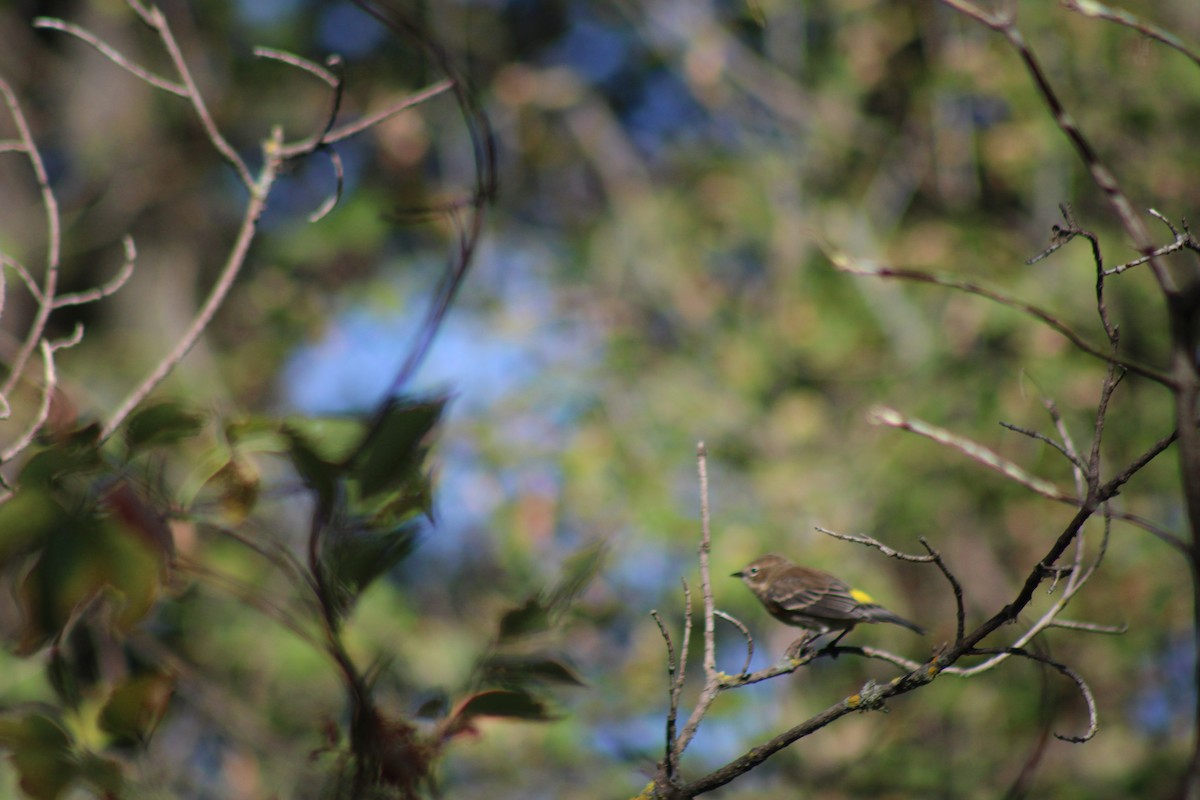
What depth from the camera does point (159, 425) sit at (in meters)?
1.22

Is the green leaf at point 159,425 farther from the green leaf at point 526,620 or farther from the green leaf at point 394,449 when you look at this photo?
the green leaf at point 526,620

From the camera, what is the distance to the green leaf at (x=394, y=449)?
1.15 metres

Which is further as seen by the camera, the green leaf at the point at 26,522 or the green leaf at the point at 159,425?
the green leaf at the point at 159,425

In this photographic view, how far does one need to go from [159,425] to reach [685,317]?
6260 millimetres

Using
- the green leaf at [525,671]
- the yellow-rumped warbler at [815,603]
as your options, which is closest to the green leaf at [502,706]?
the green leaf at [525,671]

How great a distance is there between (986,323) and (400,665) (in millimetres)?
3826

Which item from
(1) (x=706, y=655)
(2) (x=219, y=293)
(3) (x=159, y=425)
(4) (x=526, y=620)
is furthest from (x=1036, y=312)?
(2) (x=219, y=293)

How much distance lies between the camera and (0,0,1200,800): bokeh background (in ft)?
17.3

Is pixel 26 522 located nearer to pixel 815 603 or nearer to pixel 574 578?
pixel 574 578

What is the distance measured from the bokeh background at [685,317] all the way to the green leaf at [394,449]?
2.67 metres

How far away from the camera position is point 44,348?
1.43 metres

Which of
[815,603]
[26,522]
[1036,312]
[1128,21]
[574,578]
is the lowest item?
[26,522]

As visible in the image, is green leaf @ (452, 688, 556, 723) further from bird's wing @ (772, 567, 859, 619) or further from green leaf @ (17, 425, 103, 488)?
bird's wing @ (772, 567, 859, 619)

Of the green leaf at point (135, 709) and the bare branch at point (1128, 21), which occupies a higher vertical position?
the bare branch at point (1128, 21)
